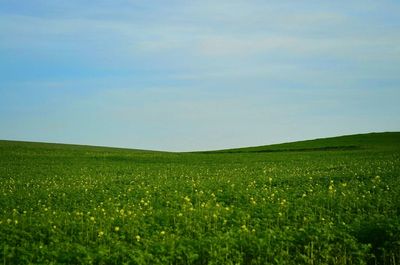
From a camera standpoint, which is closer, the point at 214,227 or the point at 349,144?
the point at 214,227

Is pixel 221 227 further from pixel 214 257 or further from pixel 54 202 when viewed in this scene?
pixel 54 202

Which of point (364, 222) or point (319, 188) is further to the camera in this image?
point (319, 188)

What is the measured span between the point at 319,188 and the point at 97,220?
914cm

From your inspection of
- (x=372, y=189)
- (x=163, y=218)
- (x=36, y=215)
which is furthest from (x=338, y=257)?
(x=36, y=215)

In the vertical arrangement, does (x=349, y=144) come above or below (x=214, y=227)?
above

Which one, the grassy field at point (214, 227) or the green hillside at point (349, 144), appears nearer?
the grassy field at point (214, 227)

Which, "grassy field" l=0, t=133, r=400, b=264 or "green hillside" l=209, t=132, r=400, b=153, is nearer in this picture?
"grassy field" l=0, t=133, r=400, b=264

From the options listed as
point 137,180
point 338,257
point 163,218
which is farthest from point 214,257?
point 137,180

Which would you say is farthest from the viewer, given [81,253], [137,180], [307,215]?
[137,180]

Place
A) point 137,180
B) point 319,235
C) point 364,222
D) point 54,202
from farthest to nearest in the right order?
point 137,180
point 54,202
point 364,222
point 319,235

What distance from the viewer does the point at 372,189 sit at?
17.8 meters

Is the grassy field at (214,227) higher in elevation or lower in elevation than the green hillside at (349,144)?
lower

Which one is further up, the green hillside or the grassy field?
the green hillside

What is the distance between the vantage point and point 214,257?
1013 centimetres
